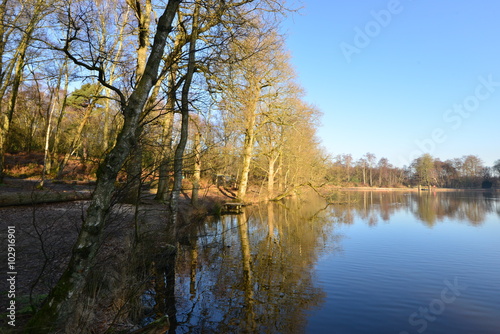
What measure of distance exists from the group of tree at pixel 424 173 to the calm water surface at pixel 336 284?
202 feet

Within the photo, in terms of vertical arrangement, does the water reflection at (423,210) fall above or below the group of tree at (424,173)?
below

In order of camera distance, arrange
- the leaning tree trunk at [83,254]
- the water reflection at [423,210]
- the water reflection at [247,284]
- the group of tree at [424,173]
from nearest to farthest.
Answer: the leaning tree trunk at [83,254] < the water reflection at [247,284] < the water reflection at [423,210] < the group of tree at [424,173]

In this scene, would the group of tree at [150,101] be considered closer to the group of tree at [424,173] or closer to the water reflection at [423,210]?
the water reflection at [423,210]

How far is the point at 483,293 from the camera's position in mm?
6988

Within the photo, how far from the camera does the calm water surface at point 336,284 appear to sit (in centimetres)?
536

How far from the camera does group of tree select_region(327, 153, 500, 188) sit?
3019 inches

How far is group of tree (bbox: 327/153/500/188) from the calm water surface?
61.6 metres

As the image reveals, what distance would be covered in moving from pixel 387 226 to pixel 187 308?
47.0ft

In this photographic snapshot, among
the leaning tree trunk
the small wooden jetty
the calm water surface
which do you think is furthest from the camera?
the small wooden jetty

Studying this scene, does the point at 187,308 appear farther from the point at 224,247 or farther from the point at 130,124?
the point at 224,247

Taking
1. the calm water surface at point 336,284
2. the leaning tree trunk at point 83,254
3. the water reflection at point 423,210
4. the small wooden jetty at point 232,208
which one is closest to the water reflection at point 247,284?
the calm water surface at point 336,284

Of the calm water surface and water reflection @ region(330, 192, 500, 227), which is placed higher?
water reflection @ region(330, 192, 500, 227)

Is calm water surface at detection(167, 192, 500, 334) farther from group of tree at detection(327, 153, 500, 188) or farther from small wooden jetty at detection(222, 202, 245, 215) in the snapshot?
group of tree at detection(327, 153, 500, 188)

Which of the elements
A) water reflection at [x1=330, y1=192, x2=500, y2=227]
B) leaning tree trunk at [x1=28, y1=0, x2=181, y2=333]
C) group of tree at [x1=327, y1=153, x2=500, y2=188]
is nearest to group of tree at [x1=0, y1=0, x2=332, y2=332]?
leaning tree trunk at [x1=28, y1=0, x2=181, y2=333]
